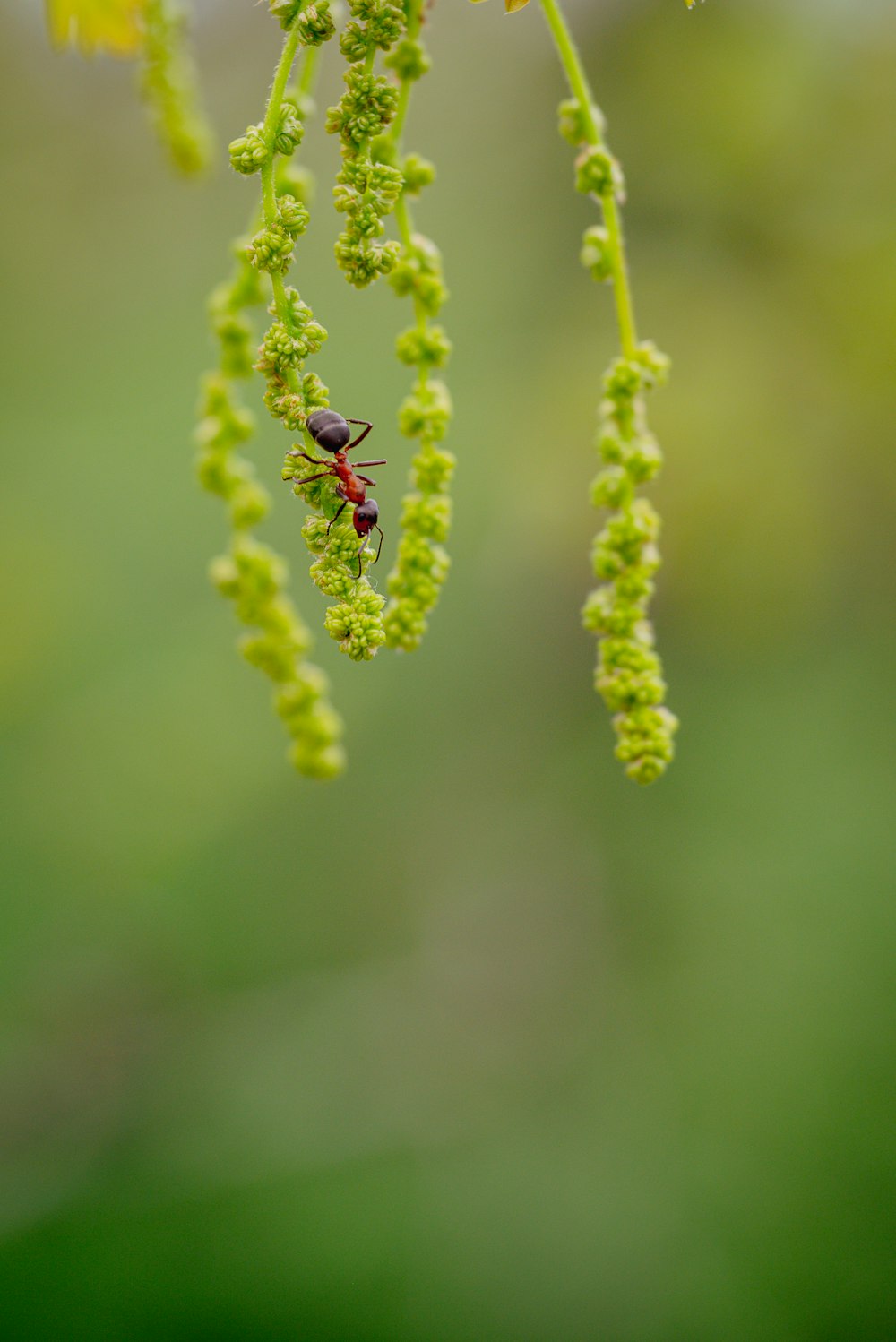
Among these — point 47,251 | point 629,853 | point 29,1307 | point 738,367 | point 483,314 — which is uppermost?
point 47,251

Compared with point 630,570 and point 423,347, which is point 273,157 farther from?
point 630,570

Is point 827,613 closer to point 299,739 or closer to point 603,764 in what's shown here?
point 603,764

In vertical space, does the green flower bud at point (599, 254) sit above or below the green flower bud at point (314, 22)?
below

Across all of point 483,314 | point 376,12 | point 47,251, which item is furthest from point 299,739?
point 47,251

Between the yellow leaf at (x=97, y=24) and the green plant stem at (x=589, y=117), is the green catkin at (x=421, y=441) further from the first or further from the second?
the yellow leaf at (x=97, y=24)

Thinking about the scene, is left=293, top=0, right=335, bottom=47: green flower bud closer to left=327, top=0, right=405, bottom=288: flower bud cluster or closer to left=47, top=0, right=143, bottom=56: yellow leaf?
left=327, top=0, right=405, bottom=288: flower bud cluster

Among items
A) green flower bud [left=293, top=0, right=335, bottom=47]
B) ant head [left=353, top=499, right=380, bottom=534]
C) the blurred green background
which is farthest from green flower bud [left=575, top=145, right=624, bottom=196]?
the blurred green background

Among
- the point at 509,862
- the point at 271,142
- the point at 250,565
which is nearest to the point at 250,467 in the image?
the point at 250,565

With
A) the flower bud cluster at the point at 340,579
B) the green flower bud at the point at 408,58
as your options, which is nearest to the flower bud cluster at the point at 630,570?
the flower bud cluster at the point at 340,579
